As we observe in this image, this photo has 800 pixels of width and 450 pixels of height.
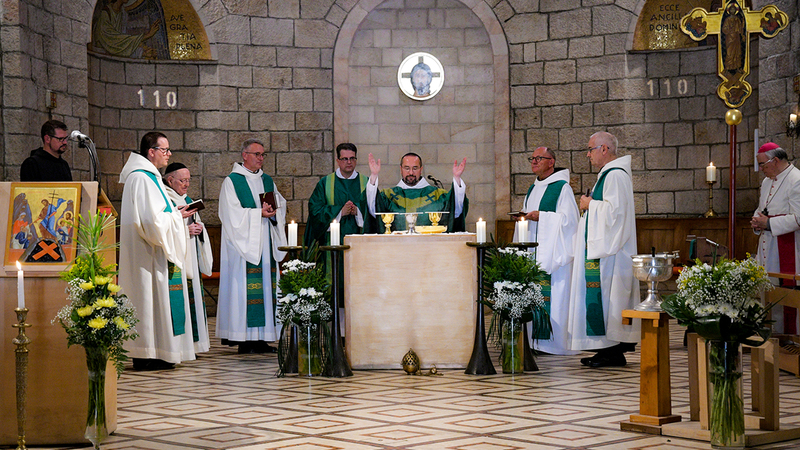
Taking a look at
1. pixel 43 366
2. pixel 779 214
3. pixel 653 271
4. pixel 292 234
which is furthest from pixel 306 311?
pixel 779 214

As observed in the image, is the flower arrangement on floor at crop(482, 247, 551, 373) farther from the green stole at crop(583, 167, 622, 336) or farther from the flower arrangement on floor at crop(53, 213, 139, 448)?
the flower arrangement on floor at crop(53, 213, 139, 448)

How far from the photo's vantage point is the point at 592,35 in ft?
34.6

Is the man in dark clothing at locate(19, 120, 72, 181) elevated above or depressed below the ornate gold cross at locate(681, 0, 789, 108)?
below

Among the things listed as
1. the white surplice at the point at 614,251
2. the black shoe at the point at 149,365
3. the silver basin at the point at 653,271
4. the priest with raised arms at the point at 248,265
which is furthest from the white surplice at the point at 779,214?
the black shoe at the point at 149,365

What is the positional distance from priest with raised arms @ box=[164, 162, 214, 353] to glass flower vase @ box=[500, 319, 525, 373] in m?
2.42

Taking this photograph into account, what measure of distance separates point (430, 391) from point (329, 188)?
303 cm

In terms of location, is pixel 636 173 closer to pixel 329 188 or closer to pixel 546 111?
pixel 546 111

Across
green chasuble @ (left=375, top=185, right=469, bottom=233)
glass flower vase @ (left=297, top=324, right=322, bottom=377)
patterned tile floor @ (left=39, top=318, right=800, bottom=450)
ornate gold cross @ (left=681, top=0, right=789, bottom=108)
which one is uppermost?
ornate gold cross @ (left=681, top=0, right=789, bottom=108)

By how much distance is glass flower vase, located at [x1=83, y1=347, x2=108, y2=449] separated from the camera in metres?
3.67

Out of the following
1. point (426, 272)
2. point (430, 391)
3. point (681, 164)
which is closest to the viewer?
point (430, 391)

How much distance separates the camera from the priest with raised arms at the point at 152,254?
233 inches

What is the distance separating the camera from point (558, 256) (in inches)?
284

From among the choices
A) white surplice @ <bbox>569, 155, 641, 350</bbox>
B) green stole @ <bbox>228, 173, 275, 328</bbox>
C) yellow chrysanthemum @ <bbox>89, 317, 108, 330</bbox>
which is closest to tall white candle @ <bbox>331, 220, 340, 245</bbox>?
green stole @ <bbox>228, 173, 275, 328</bbox>

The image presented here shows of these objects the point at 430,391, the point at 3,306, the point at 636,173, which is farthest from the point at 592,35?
the point at 3,306
